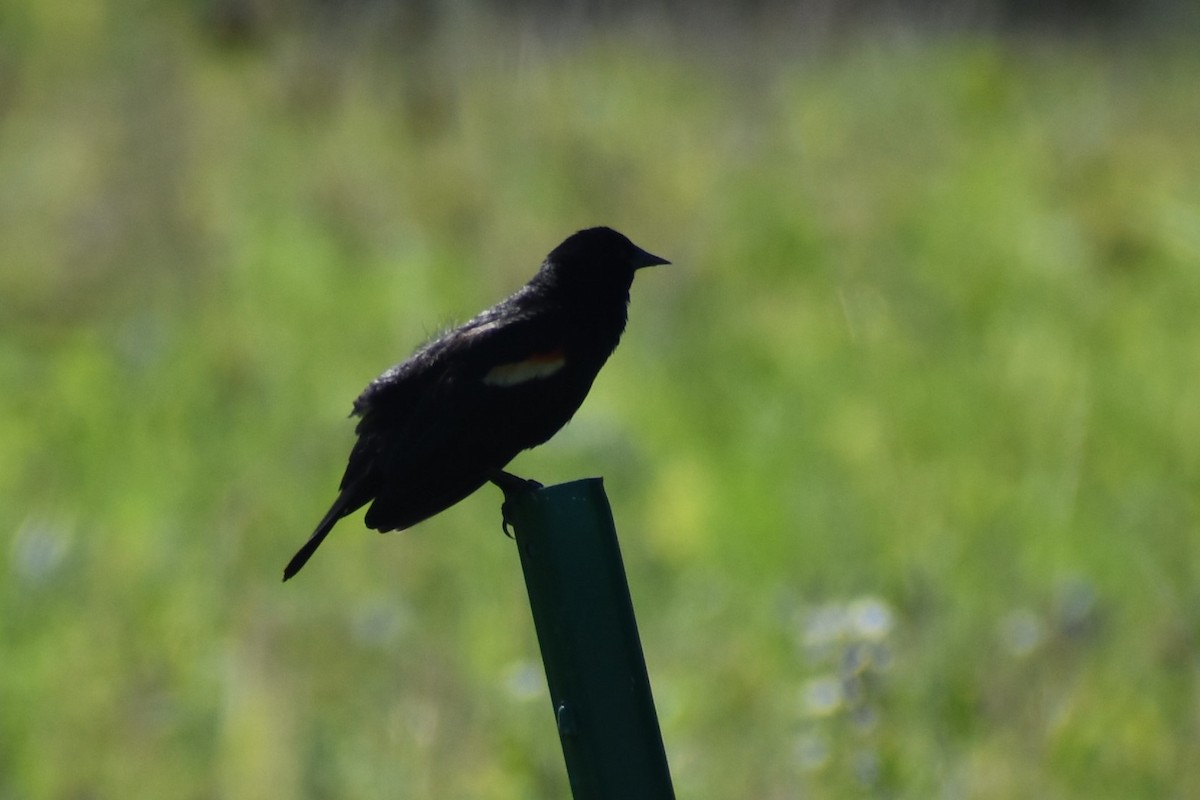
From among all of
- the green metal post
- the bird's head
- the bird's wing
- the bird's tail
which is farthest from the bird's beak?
the green metal post

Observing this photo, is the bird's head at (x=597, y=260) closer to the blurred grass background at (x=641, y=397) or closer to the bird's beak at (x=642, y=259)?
the bird's beak at (x=642, y=259)

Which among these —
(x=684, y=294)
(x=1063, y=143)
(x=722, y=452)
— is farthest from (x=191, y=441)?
(x=1063, y=143)

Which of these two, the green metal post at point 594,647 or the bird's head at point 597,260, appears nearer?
the green metal post at point 594,647

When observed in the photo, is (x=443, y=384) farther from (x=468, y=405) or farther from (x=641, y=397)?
(x=641, y=397)

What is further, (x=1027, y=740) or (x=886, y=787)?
(x=1027, y=740)

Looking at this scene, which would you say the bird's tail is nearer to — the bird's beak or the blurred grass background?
the bird's beak

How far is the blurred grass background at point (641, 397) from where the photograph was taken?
12.5 ft

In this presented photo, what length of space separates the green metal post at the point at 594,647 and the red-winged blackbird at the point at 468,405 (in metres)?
0.61

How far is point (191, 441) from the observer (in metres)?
5.69

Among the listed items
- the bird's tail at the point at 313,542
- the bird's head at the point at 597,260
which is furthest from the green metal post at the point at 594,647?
the bird's head at the point at 597,260

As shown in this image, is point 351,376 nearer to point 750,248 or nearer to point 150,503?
point 150,503

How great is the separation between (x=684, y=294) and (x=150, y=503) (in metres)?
2.99

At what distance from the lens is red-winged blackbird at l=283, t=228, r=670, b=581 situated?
2.41 meters

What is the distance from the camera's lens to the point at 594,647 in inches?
70.2
